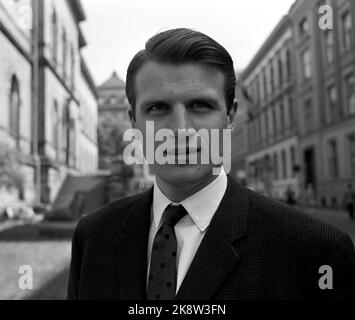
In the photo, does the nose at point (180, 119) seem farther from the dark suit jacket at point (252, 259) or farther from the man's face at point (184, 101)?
the dark suit jacket at point (252, 259)

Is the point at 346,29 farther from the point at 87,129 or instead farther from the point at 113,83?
the point at 87,129

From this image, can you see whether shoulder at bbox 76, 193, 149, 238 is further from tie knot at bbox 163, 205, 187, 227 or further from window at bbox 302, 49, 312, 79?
window at bbox 302, 49, 312, 79

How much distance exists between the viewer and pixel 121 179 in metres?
5.29

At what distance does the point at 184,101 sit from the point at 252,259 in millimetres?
510

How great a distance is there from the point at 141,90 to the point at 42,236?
10199mm

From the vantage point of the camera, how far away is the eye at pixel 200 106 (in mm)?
1181

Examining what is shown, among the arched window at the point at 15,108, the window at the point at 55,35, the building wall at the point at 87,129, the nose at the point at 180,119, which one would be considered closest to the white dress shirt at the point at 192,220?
the nose at the point at 180,119

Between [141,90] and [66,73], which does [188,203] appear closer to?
[141,90]

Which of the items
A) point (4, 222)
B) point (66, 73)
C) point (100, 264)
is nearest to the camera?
point (100, 264)

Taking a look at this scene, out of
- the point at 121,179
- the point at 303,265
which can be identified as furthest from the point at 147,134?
the point at 121,179

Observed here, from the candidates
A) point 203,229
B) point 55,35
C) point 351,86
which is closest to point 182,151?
point 203,229
